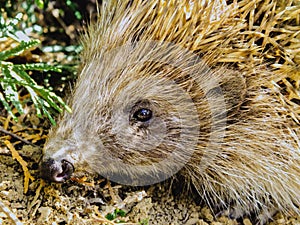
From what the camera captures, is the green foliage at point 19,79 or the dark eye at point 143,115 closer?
the green foliage at point 19,79

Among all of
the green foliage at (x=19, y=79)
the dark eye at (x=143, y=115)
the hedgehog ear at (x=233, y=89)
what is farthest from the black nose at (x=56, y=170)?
the hedgehog ear at (x=233, y=89)

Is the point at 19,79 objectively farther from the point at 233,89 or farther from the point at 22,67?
the point at 233,89

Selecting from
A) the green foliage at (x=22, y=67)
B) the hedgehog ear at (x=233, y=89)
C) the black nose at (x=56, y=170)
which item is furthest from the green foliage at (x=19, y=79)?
the hedgehog ear at (x=233, y=89)

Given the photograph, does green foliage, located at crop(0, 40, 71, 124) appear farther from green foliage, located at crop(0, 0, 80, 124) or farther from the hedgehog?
the hedgehog

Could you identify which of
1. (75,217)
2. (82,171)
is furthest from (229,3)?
(75,217)

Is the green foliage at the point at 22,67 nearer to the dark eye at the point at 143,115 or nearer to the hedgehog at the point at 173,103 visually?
the hedgehog at the point at 173,103

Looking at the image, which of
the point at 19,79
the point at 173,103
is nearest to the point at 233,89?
the point at 173,103

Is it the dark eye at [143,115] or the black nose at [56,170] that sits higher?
the dark eye at [143,115]

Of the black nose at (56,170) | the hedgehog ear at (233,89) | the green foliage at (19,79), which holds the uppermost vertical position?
the hedgehog ear at (233,89)
